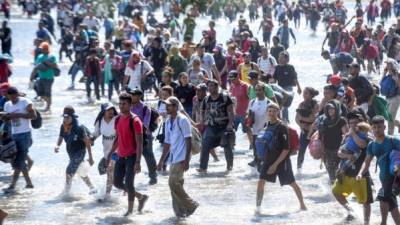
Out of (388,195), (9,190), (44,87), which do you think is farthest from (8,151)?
(44,87)

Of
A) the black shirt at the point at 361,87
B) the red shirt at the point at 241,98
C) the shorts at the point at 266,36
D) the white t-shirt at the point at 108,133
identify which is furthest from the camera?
the shorts at the point at 266,36

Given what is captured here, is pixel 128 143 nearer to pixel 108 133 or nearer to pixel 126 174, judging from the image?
pixel 126 174

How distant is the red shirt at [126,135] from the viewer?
13.2 meters

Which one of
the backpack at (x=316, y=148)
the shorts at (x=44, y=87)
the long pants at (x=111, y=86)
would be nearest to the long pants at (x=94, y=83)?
the long pants at (x=111, y=86)

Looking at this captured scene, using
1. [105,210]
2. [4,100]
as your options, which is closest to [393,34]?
[4,100]

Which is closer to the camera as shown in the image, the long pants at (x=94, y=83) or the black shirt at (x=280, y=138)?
the black shirt at (x=280, y=138)

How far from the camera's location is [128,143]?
521 inches

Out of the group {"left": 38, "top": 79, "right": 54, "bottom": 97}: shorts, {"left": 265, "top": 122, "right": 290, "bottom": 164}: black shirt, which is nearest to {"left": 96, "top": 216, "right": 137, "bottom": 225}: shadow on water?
{"left": 265, "top": 122, "right": 290, "bottom": 164}: black shirt

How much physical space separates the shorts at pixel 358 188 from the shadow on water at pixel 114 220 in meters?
2.31

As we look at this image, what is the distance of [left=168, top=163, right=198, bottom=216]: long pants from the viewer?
1316 cm

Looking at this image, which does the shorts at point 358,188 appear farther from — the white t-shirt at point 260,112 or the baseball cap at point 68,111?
the baseball cap at point 68,111

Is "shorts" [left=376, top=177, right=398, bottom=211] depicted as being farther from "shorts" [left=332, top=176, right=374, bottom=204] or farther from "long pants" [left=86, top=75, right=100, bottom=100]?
"long pants" [left=86, top=75, right=100, bottom=100]

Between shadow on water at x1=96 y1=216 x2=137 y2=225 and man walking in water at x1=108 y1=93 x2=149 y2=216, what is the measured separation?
0.18 meters

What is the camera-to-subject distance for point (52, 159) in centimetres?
1800
